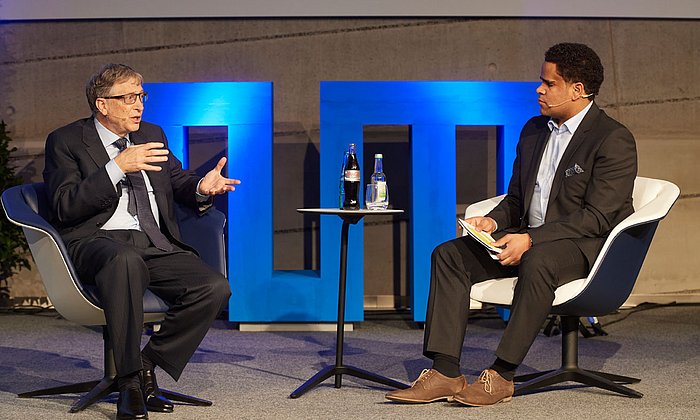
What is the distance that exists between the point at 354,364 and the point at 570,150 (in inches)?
52.2

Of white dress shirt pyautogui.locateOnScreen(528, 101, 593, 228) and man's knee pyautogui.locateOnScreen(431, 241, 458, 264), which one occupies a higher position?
white dress shirt pyautogui.locateOnScreen(528, 101, 593, 228)

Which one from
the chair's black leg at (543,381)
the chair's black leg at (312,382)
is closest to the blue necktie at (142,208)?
the chair's black leg at (312,382)

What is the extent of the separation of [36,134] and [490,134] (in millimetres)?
2771

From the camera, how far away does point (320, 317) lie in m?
5.14

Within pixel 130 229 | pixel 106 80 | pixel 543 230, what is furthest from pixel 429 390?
pixel 106 80

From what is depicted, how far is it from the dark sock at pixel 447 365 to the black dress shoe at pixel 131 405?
3.32 feet

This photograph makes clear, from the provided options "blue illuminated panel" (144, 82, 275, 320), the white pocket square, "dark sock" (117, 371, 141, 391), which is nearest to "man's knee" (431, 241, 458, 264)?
the white pocket square

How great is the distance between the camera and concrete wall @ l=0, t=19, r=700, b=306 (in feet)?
18.9

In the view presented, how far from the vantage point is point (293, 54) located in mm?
5758

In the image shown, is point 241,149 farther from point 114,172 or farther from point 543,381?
point 543,381

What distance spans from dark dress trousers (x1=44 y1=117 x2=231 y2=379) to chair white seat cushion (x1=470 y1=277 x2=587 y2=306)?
93 centimetres

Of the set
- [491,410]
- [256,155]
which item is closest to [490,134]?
[256,155]

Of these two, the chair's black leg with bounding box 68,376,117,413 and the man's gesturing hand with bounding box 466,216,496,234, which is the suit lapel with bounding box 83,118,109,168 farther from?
the man's gesturing hand with bounding box 466,216,496,234

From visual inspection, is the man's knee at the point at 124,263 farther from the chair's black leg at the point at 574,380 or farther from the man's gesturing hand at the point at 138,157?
the chair's black leg at the point at 574,380
